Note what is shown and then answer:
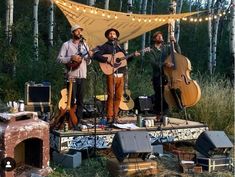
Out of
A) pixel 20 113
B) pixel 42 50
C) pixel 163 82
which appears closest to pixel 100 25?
pixel 163 82

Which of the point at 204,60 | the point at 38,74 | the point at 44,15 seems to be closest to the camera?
the point at 38,74

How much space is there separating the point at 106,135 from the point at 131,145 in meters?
1.16

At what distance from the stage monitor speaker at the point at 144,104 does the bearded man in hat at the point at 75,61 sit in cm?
177

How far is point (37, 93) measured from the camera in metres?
8.48

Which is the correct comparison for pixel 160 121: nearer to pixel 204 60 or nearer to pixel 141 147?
pixel 141 147

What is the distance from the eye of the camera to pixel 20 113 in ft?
18.7

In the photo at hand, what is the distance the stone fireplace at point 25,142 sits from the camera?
17.6 ft

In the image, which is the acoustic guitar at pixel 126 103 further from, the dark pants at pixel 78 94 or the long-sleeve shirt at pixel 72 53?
the long-sleeve shirt at pixel 72 53

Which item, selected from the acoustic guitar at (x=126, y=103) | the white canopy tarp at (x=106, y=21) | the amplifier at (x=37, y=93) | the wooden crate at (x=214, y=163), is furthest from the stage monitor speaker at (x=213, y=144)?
the amplifier at (x=37, y=93)

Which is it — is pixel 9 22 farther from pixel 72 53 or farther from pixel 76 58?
pixel 76 58

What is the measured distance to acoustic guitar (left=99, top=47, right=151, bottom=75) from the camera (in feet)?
24.6

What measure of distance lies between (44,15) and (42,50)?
26.6ft

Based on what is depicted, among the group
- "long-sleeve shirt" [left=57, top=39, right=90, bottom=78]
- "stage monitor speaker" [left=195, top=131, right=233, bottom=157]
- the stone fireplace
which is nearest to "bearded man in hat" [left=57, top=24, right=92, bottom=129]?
"long-sleeve shirt" [left=57, top=39, right=90, bottom=78]

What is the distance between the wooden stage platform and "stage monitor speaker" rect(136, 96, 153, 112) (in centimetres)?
87
